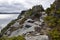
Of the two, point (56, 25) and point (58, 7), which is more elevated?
point (58, 7)

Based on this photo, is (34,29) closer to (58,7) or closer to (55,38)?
(58,7)

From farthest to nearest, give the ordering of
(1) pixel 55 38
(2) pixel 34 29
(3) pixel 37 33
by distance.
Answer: (2) pixel 34 29 < (3) pixel 37 33 < (1) pixel 55 38

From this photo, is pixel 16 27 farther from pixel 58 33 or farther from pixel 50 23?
pixel 58 33

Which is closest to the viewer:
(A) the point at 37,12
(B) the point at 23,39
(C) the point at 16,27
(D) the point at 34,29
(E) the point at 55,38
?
(E) the point at 55,38

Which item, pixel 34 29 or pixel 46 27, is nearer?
pixel 46 27

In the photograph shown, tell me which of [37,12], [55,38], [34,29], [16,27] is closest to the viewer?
[55,38]

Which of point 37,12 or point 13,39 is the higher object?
point 37,12

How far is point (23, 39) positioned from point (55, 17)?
315 centimetres

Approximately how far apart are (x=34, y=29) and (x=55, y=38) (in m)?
4.66

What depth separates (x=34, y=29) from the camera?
21484 millimetres

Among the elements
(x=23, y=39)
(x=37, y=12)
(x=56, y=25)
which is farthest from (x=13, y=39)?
(x=37, y=12)

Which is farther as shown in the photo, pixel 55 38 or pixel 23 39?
pixel 23 39

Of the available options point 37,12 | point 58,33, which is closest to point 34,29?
point 58,33

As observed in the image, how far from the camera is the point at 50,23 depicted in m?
19.3
